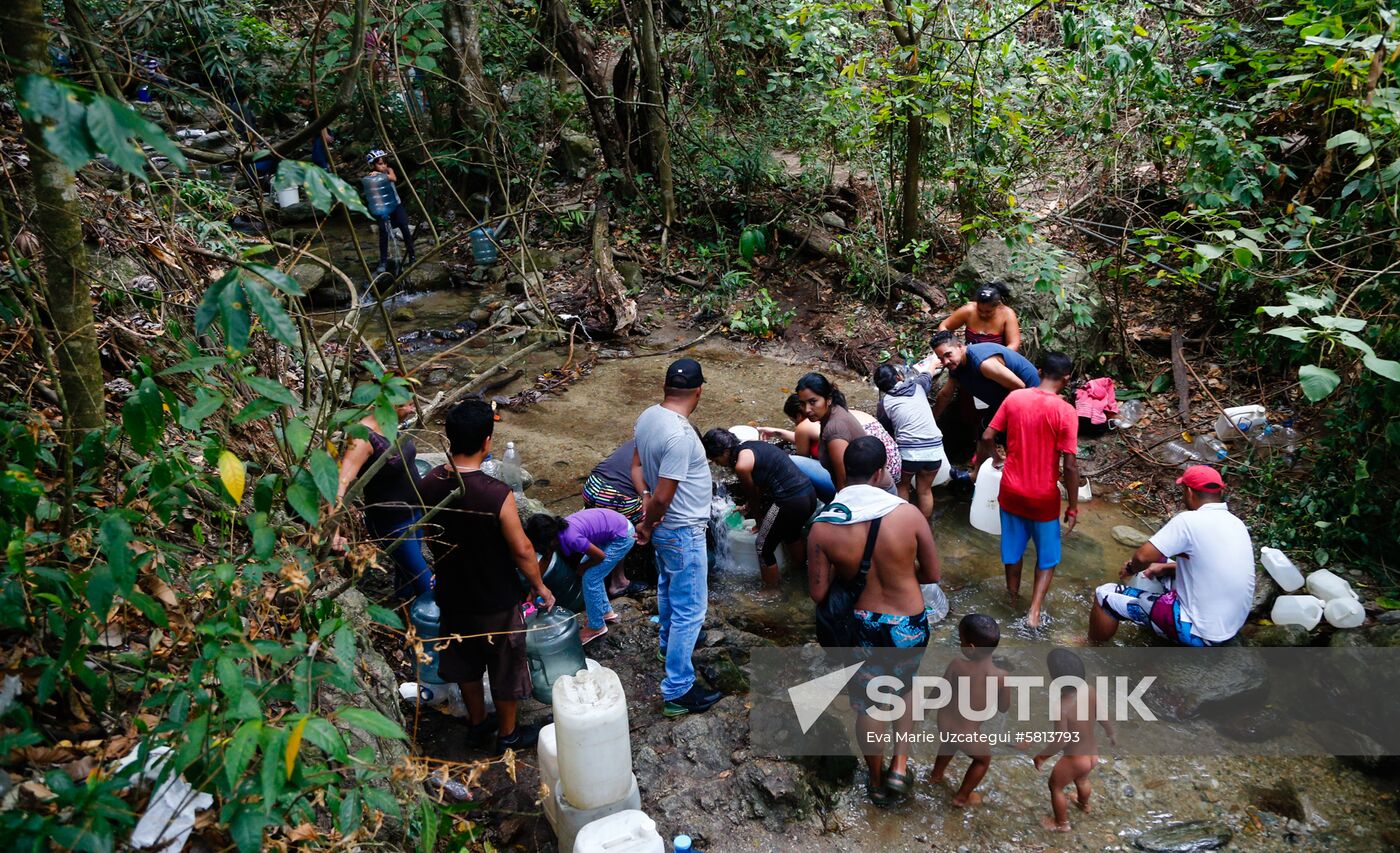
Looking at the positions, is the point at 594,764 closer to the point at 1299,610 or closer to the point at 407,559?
the point at 407,559

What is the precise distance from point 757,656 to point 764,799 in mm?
1059

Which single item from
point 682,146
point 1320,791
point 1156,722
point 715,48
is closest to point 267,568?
point 1156,722

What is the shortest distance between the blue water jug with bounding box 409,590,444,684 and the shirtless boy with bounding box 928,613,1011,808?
2.46 meters

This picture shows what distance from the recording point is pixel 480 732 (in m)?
4.23

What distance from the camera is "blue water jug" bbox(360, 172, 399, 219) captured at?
10445 mm

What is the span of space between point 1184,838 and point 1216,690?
1.01m

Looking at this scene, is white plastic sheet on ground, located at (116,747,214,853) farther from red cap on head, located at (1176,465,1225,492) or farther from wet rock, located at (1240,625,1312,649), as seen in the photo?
wet rock, located at (1240,625,1312,649)

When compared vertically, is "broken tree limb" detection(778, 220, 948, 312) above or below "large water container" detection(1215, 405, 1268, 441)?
above

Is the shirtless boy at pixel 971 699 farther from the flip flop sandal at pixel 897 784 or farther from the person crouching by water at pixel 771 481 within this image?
the person crouching by water at pixel 771 481

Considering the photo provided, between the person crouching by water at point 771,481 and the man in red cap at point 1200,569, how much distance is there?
188 cm

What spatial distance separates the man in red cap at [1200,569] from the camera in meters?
4.31

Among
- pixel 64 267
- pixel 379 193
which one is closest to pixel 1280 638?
pixel 64 267

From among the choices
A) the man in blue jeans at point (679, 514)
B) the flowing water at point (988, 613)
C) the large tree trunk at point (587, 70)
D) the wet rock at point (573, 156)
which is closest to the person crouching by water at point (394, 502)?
the flowing water at point (988, 613)

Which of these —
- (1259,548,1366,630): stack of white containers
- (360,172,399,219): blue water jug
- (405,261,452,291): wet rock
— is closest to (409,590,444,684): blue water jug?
(1259,548,1366,630): stack of white containers
